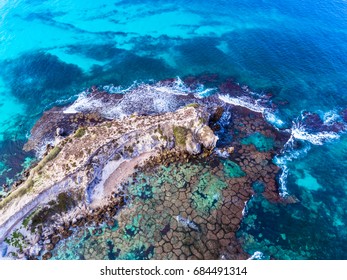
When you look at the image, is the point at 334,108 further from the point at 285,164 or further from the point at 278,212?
the point at 278,212

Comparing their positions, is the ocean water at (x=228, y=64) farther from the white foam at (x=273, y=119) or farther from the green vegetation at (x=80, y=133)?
the green vegetation at (x=80, y=133)

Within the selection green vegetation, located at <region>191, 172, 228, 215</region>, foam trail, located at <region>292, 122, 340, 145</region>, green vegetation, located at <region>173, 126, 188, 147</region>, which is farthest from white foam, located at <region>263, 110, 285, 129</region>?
green vegetation, located at <region>173, 126, 188, 147</region>

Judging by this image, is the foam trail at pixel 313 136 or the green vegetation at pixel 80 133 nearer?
the green vegetation at pixel 80 133

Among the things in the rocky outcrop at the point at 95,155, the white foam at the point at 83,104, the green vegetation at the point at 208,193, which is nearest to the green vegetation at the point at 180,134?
the rocky outcrop at the point at 95,155

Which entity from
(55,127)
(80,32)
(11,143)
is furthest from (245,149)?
(80,32)

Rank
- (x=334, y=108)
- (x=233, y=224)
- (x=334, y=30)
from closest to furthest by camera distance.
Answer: (x=233, y=224) → (x=334, y=108) → (x=334, y=30)
